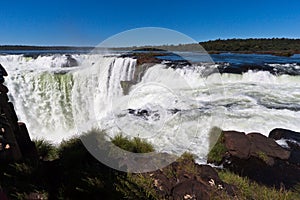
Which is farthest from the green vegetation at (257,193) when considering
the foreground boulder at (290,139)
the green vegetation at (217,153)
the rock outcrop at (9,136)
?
the rock outcrop at (9,136)

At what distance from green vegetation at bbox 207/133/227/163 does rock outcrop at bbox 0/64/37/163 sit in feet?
12.4

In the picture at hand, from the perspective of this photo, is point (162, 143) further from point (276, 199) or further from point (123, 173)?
point (276, 199)

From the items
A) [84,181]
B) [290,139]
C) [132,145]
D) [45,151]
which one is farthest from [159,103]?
[84,181]

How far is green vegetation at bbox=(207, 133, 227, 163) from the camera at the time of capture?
561 cm

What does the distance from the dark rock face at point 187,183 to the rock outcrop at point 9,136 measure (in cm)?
205

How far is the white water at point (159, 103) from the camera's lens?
24.4ft

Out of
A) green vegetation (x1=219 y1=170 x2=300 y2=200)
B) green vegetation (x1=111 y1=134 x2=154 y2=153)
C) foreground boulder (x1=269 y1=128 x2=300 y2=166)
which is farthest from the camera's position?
foreground boulder (x1=269 y1=128 x2=300 y2=166)

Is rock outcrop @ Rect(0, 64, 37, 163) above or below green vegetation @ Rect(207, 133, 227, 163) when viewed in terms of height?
above

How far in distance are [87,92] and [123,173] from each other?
868 cm

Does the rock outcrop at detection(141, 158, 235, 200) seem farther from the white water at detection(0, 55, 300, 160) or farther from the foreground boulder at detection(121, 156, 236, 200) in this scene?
the white water at detection(0, 55, 300, 160)

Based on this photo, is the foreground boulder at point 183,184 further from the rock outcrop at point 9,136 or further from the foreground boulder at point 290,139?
the foreground boulder at point 290,139

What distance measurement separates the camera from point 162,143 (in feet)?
21.4

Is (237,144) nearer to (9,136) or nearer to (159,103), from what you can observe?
(159,103)

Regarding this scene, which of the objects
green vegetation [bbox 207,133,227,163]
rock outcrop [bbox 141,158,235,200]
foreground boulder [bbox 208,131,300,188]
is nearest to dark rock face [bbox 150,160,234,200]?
rock outcrop [bbox 141,158,235,200]
